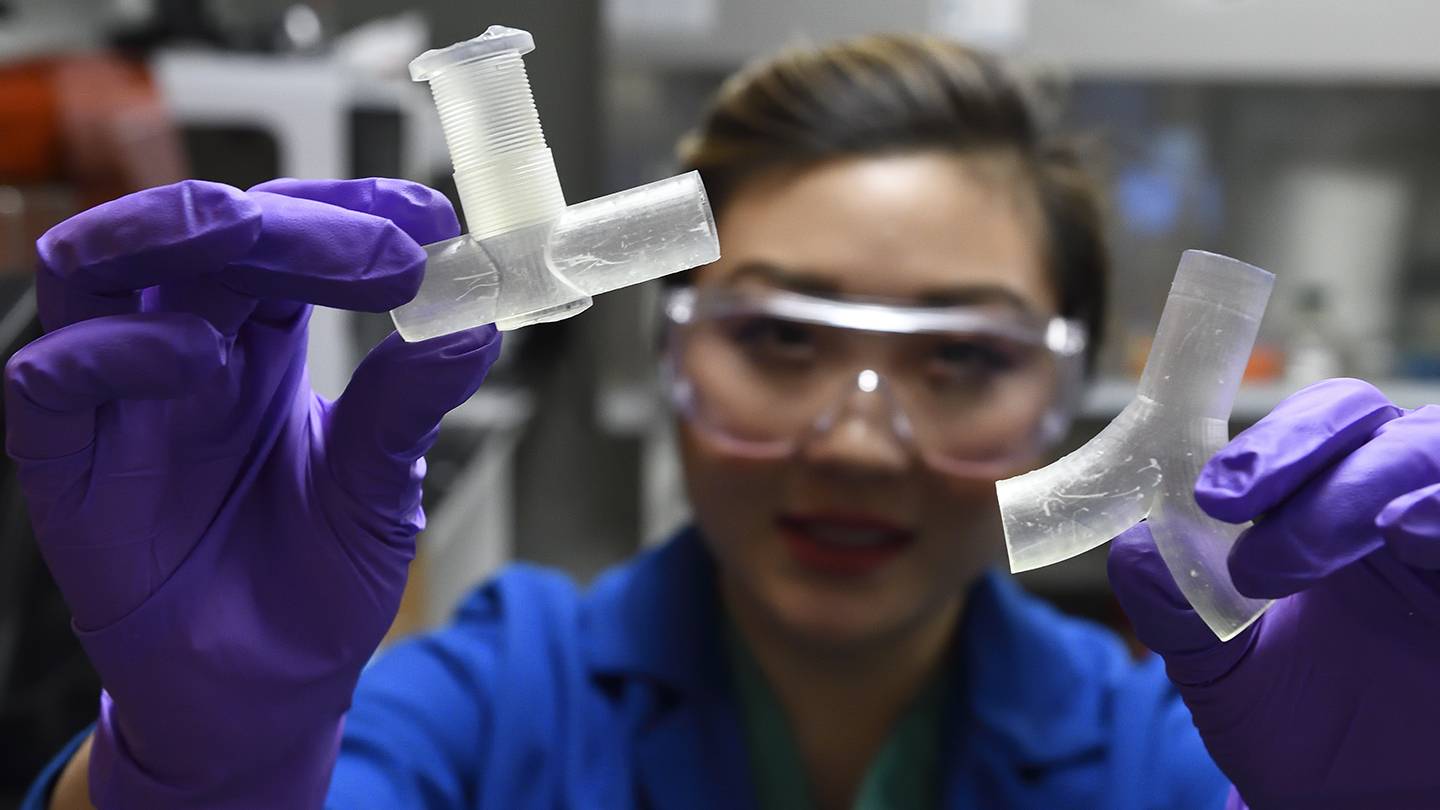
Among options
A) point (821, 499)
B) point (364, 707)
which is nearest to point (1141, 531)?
point (821, 499)

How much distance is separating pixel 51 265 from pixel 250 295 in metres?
0.09

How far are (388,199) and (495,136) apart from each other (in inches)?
2.6

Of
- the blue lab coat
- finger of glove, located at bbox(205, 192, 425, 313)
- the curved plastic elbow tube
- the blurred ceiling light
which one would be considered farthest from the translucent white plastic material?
the blurred ceiling light

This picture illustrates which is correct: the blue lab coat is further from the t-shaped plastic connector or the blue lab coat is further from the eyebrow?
the t-shaped plastic connector

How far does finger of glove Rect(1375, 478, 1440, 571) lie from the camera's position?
48 centimetres

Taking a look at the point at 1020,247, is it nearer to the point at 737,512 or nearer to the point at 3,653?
the point at 737,512

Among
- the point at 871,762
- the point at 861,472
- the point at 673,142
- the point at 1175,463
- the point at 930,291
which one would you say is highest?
the point at 1175,463

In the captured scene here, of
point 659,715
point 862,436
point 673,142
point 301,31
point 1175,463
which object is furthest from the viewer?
point 673,142

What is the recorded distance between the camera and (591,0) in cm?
282

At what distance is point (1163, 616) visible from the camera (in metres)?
0.59

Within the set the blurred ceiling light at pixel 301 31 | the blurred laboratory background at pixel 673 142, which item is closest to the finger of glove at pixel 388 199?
the blurred laboratory background at pixel 673 142

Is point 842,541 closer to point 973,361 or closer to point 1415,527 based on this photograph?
point 973,361

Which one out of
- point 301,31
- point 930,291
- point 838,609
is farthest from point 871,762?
point 301,31

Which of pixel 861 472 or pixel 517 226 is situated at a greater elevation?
pixel 517 226
